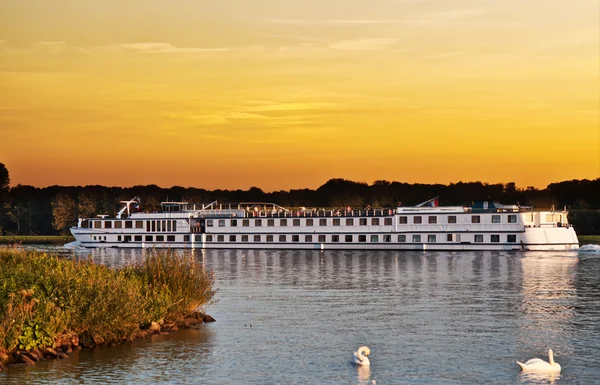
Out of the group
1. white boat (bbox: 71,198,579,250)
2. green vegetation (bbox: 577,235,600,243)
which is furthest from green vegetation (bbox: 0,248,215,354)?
green vegetation (bbox: 577,235,600,243)

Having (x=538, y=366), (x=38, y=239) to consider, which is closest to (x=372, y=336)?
(x=538, y=366)

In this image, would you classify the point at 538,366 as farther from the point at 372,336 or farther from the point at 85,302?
the point at 85,302

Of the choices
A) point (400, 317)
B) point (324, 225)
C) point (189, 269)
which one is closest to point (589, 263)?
point (324, 225)

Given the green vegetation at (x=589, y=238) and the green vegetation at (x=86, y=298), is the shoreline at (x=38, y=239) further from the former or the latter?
the green vegetation at (x=86, y=298)

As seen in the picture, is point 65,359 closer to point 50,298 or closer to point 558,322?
point 50,298

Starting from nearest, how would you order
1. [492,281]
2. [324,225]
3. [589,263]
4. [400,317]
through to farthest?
[400,317], [492,281], [589,263], [324,225]

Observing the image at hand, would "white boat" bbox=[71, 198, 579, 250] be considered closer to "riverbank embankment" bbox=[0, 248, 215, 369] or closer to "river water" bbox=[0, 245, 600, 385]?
"river water" bbox=[0, 245, 600, 385]

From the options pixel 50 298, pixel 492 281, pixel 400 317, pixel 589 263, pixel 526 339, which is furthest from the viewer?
pixel 589 263

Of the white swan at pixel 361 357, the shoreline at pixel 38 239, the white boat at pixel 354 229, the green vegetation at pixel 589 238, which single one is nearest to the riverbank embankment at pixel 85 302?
the white swan at pixel 361 357

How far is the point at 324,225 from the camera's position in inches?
4594

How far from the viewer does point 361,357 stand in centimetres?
3256

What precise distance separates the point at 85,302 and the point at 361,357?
1065 cm

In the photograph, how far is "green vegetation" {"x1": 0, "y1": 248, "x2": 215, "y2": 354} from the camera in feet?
106

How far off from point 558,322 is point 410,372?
1487cm
